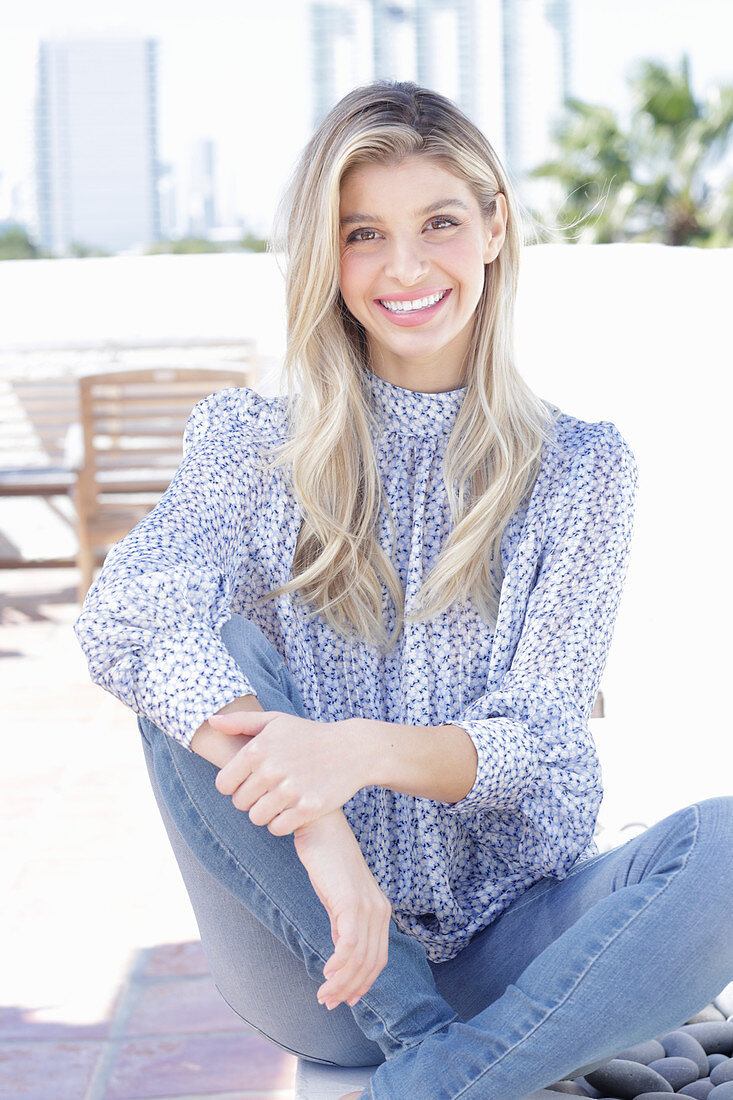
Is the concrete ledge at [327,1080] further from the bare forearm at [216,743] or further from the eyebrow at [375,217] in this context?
the eyebrow at [375,217]

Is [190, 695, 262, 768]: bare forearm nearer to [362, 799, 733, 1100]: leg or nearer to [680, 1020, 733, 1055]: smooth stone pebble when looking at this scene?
[362, 799, 733, 1100]: leg

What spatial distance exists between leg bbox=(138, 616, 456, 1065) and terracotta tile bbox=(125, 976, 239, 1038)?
695 mm

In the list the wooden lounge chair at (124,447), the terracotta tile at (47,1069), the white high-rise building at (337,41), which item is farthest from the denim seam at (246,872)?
the white high-rise building at (337,41)

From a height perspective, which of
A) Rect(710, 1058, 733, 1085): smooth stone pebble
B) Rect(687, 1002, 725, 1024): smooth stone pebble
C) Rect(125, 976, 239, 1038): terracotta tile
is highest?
Rect(710, 1058, 733, 1085): smooth stone pebble

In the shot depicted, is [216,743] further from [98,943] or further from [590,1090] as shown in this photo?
[98,943]

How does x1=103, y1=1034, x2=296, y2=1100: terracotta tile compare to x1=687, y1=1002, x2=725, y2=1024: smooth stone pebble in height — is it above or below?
below

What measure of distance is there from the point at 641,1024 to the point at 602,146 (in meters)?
23.3

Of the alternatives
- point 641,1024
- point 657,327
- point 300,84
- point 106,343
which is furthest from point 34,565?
point 300,84

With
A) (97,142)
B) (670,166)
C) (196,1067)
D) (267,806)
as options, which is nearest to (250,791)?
(267,806)

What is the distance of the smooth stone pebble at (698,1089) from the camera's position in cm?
158

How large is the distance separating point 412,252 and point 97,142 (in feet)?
314

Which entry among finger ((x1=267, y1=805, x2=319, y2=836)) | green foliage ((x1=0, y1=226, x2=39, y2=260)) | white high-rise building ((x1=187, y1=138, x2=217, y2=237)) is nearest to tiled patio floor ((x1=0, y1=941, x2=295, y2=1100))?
finger ((x1=267, y1=805, x2=319, y2=836))

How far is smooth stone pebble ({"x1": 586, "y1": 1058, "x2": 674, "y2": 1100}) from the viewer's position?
1.59m

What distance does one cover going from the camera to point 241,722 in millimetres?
1283
